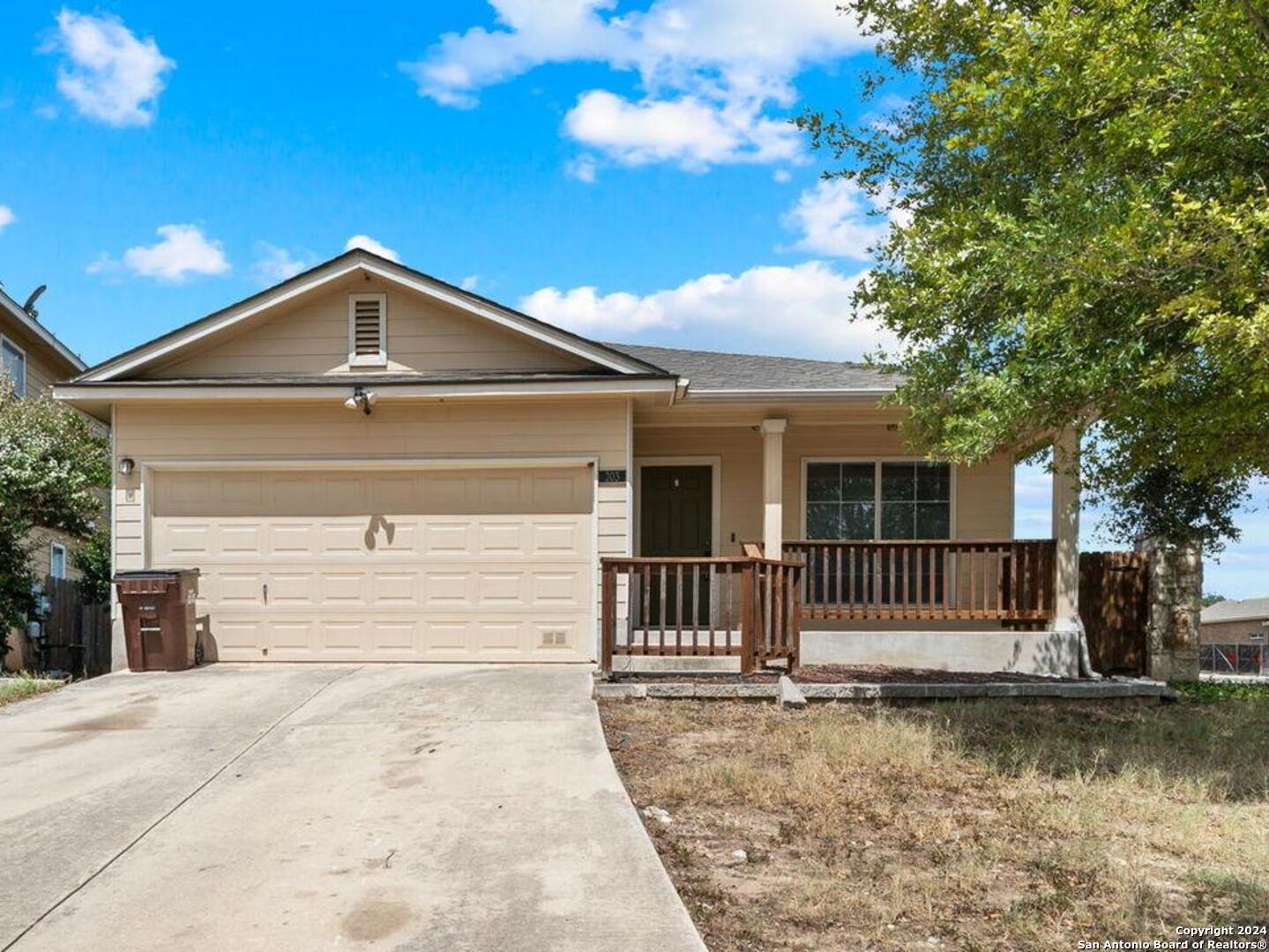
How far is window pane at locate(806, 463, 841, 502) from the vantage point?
41.2 feet

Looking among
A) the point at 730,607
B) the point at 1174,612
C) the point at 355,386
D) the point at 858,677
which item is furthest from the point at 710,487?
the point at 1174,612

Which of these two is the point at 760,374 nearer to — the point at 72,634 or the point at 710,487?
the point at 710,487

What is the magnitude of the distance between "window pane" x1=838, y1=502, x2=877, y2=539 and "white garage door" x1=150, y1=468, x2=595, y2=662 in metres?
3.92

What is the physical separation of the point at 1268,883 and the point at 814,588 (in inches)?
306

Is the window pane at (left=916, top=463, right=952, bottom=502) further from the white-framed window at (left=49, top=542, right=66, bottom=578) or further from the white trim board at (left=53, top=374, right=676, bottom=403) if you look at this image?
the white-framed window at (left=49, top=542, right=66, bottom=578)

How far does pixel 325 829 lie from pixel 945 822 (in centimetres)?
312

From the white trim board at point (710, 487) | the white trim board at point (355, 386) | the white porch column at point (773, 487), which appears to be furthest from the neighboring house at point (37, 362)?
the white porch column at point (773, 487)

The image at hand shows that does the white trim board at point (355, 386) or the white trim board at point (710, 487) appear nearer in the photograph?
the white trim board at point (355, 386)

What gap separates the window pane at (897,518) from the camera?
1248 centimetres

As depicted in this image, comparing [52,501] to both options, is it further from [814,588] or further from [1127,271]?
[1127,271]

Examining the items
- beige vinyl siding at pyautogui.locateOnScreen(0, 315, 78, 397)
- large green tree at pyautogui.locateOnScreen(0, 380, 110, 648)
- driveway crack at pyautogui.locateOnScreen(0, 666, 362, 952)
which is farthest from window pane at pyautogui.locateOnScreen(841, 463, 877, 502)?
beige vinyl siding at pyautogui.locateOnScreen(0, 315, 78, 397)

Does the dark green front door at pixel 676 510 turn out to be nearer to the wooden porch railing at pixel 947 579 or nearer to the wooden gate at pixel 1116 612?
the wooden porch railing at pixel 947 579

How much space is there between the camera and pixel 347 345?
35.0ft

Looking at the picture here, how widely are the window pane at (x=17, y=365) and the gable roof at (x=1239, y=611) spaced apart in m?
42.2
